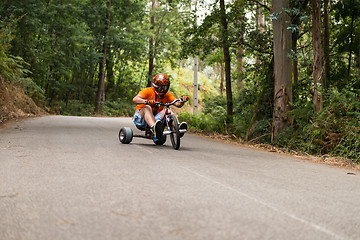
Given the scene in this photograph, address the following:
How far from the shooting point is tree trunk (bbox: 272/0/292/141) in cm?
1159

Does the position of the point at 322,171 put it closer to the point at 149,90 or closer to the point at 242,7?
the point at 149,90

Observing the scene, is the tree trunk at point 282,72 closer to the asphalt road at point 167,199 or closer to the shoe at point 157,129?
the shoe at point 157,129

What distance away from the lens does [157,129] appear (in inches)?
356

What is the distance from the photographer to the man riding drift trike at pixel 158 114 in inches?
351

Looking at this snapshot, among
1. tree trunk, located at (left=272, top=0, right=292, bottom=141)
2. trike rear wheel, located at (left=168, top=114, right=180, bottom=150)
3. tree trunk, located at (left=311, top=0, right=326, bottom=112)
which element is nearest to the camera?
trike rear wheel, located at (left=168, top=114, right=180, bottom=150)

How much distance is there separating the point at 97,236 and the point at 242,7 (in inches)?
579

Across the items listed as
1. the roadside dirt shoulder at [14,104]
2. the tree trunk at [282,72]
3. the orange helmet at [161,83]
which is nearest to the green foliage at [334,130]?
the tree trunk at [282,72]

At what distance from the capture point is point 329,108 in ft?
32.1

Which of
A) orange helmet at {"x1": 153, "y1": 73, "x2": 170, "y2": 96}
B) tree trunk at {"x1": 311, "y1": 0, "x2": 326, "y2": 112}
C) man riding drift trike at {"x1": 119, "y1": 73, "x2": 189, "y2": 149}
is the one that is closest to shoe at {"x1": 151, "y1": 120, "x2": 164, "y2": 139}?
man riding drift trike at {"x1": 119, "y1": 73, "x2": 189, "y2": 149}

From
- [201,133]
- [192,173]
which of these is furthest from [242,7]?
[192,173]

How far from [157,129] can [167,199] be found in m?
5.19

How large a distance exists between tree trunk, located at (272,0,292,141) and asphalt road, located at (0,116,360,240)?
4.80 m

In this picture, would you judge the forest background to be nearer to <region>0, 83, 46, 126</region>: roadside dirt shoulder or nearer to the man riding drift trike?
<region>0, 83, 46, 126</region>: roadside dirt shoulder

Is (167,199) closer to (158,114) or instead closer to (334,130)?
(158,114)
